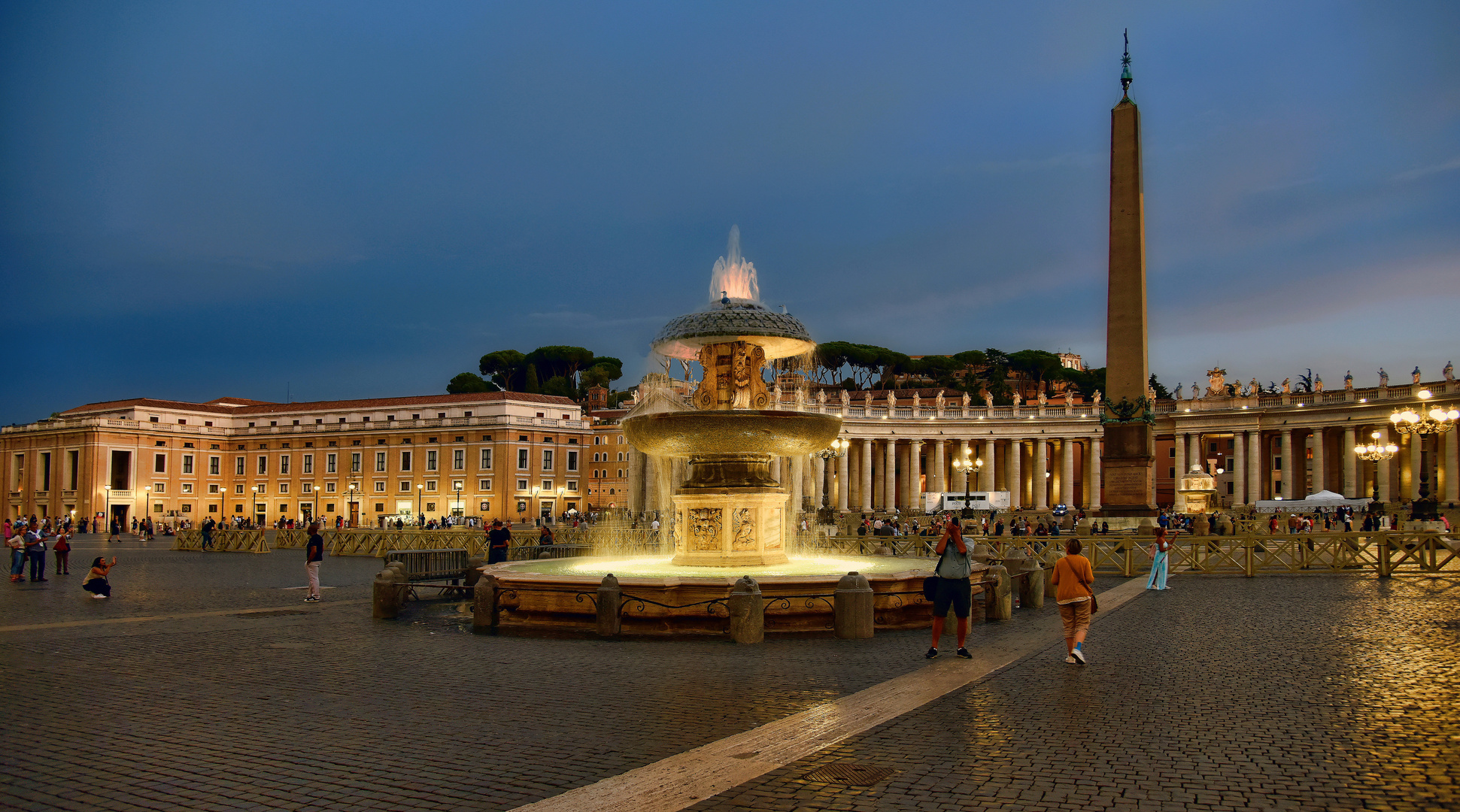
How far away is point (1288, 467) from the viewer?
6806 centimetres

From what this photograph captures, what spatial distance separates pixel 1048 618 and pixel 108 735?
11.7 m

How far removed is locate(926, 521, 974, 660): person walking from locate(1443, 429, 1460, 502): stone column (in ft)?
190

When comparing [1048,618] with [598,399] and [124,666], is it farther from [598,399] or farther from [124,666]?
[598,399]

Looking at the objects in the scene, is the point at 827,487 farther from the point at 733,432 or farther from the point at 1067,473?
the point at 733,432

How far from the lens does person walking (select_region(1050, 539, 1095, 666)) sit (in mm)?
10203

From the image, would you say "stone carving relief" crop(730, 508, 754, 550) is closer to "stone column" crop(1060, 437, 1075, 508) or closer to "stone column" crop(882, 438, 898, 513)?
"stone column" crop(882, 438, 898, 513)

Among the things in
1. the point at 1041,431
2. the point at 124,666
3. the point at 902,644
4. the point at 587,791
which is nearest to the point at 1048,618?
the point at 902,644

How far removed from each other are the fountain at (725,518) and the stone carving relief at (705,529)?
2 centimetres

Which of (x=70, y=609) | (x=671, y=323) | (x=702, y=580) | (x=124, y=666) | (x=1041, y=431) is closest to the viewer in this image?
(x=124, y=666)

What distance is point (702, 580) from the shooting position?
12.8 metres

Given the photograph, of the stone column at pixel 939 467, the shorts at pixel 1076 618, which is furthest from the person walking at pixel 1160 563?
the stone column at pixel 939 467

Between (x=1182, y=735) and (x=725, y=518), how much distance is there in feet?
30.5

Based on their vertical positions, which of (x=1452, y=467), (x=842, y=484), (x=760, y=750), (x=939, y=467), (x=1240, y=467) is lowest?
(x=842, y=484)

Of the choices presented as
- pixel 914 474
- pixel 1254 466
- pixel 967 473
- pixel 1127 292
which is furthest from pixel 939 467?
pixel 1127 292
